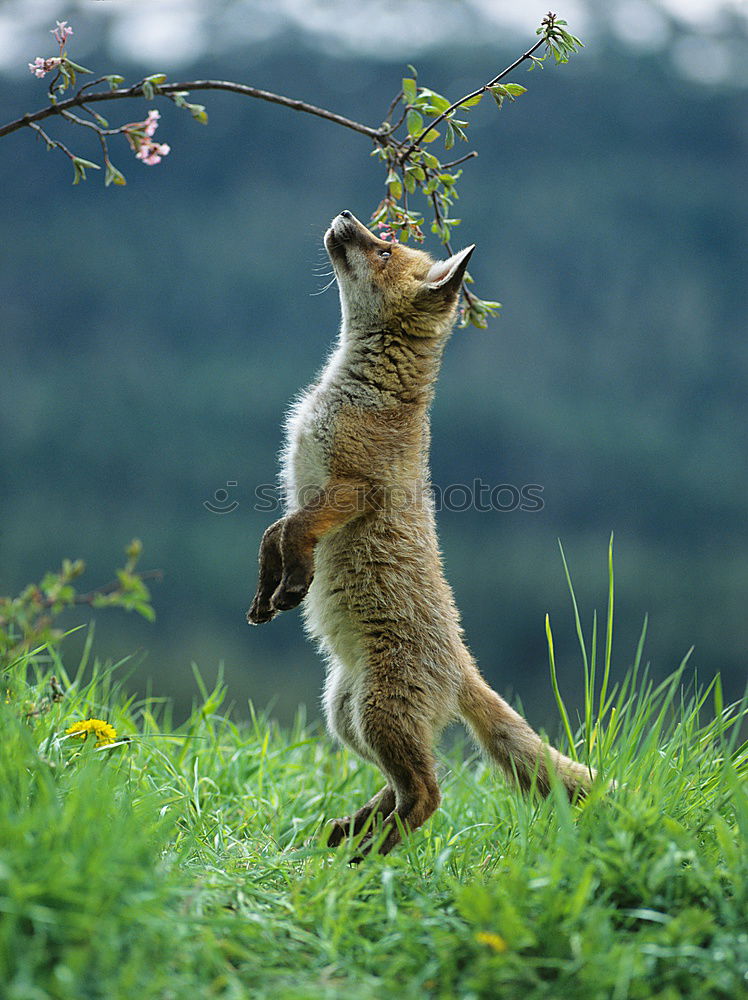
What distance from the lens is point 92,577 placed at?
1277 centimetres

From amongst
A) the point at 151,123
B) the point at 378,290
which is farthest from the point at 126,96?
the point at 378,290

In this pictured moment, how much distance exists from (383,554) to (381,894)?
56.6 inches

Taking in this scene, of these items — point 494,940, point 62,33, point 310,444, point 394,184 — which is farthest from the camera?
point 310,444

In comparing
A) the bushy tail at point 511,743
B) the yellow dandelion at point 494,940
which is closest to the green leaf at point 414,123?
the bushy tail at point 511,743

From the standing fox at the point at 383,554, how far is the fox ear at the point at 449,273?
0.03 ft

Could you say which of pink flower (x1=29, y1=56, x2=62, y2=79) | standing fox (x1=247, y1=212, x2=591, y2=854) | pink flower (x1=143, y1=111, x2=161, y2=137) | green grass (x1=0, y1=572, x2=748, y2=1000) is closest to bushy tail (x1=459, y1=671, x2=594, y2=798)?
standing fox (x1=247, y1=212, x2=591, y2=854)

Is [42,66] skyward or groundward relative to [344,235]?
skyward

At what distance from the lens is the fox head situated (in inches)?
178

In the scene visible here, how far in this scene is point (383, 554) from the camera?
416 cm

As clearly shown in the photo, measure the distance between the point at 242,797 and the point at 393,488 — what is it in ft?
5.49

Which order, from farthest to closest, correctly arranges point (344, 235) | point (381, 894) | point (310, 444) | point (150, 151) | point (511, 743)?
point (344, 235), point (310, 444), point (511, 743), point (150, 151), point (381, 894)

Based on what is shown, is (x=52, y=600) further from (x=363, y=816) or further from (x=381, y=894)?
(x=363, y=816)

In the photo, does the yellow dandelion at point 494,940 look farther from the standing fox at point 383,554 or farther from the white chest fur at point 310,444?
the white chest fur at point 310,444

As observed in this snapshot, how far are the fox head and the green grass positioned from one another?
6.04 feet
